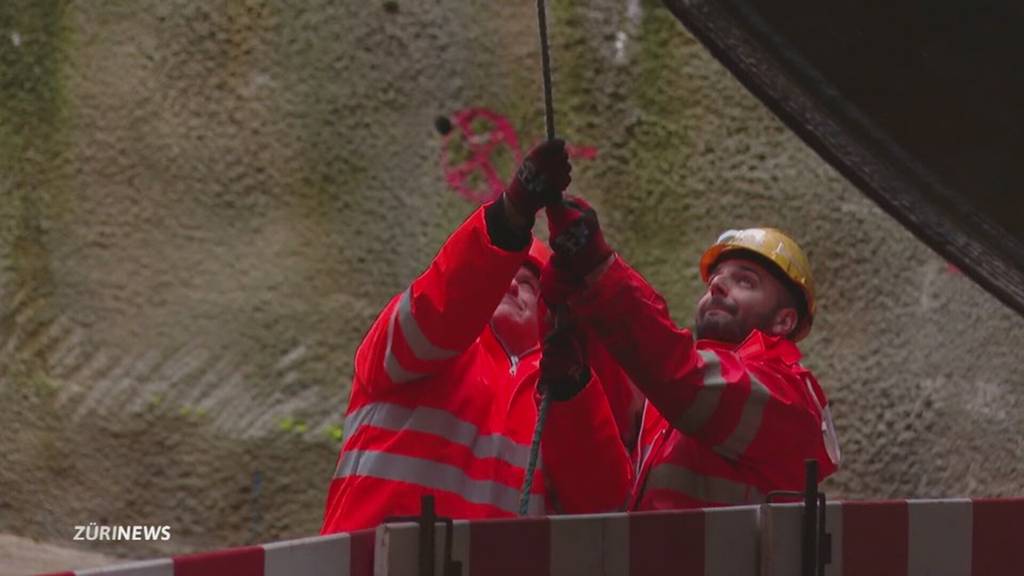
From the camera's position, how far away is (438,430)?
3.18m

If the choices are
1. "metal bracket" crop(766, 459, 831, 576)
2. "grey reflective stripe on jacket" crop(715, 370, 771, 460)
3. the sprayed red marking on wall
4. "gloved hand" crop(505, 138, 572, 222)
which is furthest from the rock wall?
"gloved hand" crop(505, 138, 572, 222)

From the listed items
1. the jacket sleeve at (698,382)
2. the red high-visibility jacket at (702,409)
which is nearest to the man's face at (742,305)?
the red high-visibility jacket at (702,409)

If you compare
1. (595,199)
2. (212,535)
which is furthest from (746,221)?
→ (212,535)

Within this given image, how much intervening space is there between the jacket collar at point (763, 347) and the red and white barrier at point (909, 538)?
48 centimetres

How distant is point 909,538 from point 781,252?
884mm

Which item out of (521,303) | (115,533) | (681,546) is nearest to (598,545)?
(681,546)

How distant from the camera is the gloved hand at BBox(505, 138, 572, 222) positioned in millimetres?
2779

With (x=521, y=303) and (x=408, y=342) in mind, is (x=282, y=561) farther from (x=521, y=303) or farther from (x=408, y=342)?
(x=521, y=303)

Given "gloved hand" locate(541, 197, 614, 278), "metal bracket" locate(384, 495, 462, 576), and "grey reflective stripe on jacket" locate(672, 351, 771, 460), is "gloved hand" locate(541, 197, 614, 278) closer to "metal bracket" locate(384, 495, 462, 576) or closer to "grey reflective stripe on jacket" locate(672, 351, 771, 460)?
"grey reflective stripe on jacket" locate(672, 351, 771, 460)

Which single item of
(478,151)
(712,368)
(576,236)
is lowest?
→ (712,368)

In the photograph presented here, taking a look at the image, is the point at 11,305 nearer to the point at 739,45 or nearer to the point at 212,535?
the point at 212,535

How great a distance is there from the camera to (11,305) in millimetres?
6699

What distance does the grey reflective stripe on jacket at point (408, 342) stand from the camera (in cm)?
302

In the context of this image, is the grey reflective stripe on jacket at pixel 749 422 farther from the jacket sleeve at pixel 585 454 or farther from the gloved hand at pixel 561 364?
the gloved hand at pixel 561 364
